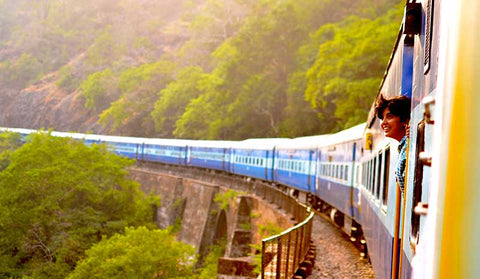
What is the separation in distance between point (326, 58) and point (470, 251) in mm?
35843

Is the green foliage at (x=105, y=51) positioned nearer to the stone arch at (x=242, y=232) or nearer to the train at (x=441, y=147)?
the stone arch at (x=242, y=232)

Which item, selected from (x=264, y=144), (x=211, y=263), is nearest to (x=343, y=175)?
(x=211, y=263)

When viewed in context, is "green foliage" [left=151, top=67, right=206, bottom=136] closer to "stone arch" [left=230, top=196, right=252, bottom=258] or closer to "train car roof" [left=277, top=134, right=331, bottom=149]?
"train car roof" [left=277, top=134, right=331, bottom=149]

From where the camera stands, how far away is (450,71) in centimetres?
170

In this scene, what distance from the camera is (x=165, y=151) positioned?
4366 centimetres

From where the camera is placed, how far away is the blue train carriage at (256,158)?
27828mm

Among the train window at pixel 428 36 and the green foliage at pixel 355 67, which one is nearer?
the train window at pixel 428 36

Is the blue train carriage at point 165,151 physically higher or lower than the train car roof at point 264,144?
lower

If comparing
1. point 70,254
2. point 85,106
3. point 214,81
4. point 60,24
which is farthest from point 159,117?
point 60,24

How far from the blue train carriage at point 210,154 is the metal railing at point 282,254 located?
23.9 meters

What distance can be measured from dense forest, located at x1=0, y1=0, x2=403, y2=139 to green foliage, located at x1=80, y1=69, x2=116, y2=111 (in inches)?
6.2

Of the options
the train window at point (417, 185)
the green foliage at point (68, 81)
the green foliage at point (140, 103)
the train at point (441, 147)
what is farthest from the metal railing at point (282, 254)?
the green foliage at point (68, 81)

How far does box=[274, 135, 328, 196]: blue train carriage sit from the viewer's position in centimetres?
2078

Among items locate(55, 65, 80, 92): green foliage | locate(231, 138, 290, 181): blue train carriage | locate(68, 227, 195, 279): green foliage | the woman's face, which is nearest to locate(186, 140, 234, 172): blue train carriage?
locate(231, 138, 290, 181): blue train carriage
